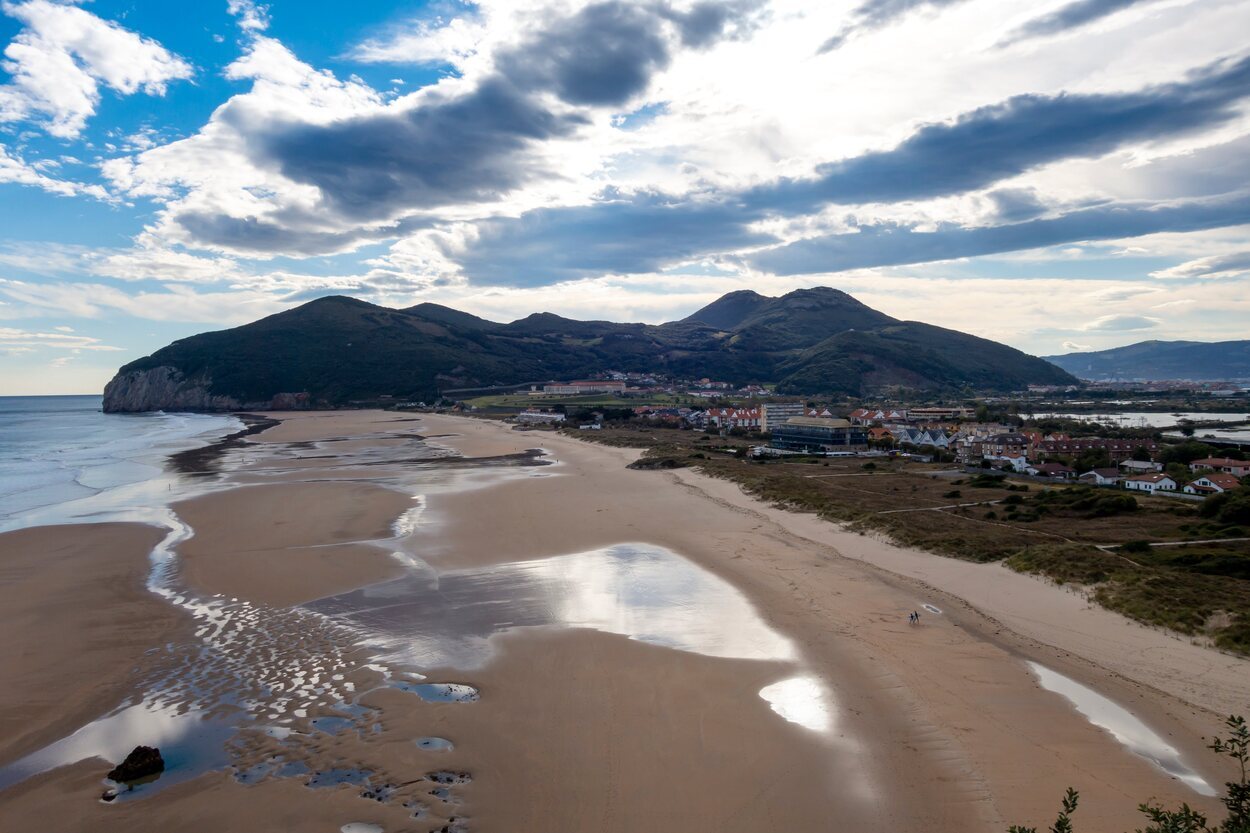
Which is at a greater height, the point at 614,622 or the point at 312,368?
the point at 312,368

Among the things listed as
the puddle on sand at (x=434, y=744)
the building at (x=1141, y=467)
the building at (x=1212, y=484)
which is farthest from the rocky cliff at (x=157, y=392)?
the building at (x=1212, y=484)

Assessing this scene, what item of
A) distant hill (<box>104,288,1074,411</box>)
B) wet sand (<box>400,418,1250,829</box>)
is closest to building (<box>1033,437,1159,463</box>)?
wet sand (<box>400,418,1250,829</box>)

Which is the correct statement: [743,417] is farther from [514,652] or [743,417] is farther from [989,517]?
[514,652]

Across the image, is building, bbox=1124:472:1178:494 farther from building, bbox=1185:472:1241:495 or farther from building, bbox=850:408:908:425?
building, bbox=850:408:908:425

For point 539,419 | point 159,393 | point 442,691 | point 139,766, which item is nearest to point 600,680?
point 442,691

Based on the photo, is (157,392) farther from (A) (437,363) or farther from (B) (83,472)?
(B) (83,472)

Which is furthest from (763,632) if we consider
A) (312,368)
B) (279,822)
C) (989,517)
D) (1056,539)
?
(312,368)
